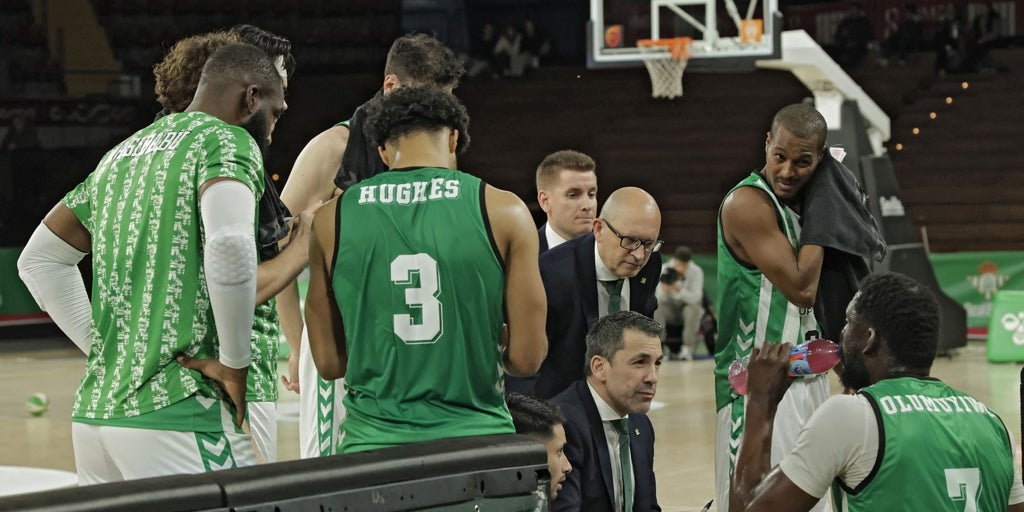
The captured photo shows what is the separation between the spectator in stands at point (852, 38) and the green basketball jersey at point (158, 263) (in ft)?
75.2

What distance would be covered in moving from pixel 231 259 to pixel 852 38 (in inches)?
916

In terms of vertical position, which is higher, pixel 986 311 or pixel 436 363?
pixel 436 363

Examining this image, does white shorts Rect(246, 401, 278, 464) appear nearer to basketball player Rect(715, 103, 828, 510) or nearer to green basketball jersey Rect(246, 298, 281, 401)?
green basketball jersey Rect(246, 298, 281, 401)

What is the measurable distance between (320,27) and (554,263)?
71.7 ft

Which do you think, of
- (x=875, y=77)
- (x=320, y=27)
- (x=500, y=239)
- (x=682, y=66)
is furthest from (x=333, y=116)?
(x=500, y=239)

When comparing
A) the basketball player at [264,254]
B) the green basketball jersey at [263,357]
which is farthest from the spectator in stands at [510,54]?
the green basketball jersey at [263,357]

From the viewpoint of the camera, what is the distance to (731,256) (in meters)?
4.76

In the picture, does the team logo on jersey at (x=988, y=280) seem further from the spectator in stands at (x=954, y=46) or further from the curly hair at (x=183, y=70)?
the curly hair at (x=183, y=70)

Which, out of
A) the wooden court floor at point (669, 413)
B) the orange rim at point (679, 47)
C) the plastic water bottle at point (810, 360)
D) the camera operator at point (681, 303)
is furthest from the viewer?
the camera operator at point (681, 303)

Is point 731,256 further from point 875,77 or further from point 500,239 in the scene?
point 875,77

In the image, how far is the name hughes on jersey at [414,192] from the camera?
324 cm

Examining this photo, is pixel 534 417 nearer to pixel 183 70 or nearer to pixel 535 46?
pixel 183 70

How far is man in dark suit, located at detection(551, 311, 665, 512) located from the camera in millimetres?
4613

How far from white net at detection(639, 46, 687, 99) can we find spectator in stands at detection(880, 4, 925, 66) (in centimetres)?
1258
